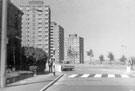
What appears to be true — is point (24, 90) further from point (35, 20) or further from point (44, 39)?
point (44, 39)

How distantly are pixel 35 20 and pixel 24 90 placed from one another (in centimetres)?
11843

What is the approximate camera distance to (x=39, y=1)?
417 feet

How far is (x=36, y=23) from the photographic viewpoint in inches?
5236

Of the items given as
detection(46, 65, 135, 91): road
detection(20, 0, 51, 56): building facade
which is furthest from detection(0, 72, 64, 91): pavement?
detection(20, 0, 51, 56): building facade

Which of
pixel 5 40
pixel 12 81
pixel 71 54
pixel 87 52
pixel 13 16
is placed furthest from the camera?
pixel 87 52

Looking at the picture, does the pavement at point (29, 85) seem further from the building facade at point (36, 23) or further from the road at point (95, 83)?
the building facade at point (36, 23)

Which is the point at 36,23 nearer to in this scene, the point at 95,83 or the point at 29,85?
the point at 95,83

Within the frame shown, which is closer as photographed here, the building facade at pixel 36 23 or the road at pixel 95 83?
the road at pixel 95 83

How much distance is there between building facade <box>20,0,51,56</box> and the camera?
4786 inches

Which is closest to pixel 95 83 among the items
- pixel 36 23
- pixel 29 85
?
pixel 29 85

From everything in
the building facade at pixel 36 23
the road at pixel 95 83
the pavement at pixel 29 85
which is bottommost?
the road at pixel 95 83

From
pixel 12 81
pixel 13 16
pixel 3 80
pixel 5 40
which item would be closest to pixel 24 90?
pixel 3 80

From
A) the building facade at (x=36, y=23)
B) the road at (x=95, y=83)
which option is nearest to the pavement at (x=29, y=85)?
the road at (x=95, y=83)

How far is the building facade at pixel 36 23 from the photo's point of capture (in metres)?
122
